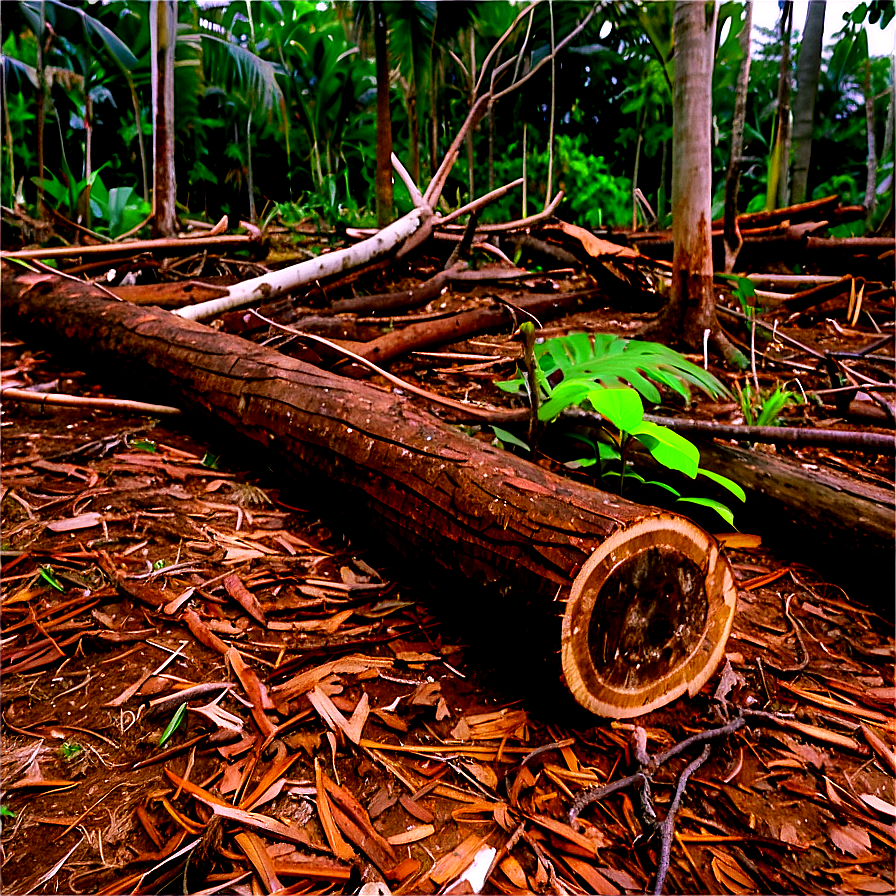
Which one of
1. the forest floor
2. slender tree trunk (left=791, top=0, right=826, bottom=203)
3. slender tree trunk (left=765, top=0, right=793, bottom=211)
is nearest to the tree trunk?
slender tree trunk (left=765, top=0, right=793, bottom=211)

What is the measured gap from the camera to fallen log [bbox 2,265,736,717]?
140 centimetres

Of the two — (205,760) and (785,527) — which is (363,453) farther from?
(785,527)

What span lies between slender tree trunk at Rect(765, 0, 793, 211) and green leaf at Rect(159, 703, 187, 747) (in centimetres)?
654

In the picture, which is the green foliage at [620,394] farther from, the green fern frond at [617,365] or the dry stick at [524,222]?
the dry stick at [524,222]

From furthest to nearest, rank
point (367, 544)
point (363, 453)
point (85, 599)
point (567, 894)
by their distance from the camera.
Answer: point (367, 544) < point (363, 453) < point (85, 599) < point (567, 894)

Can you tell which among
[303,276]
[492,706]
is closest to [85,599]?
[492,706]

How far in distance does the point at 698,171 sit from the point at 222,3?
10.7 metres

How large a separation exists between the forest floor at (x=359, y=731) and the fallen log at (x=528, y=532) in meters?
0.12

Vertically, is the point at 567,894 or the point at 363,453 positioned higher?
the point at 363,453

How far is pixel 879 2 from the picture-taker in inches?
121

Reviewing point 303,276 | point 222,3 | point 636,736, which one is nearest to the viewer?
point 636,736

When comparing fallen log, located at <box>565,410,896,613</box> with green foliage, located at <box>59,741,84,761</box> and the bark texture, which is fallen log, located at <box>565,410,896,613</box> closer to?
the bark texture

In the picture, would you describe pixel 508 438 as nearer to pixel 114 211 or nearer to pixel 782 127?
pixel 782 127

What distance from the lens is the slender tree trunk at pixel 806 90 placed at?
7566 mm
